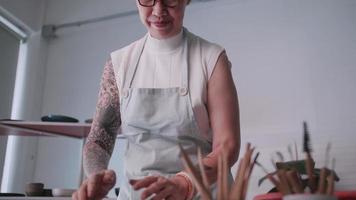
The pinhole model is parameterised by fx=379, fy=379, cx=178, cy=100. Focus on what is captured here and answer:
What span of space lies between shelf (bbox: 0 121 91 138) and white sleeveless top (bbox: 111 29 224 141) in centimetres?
93

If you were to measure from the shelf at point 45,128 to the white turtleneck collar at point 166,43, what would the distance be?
38.1 inches

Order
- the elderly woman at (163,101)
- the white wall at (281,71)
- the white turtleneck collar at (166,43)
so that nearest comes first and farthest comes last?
the elderly woman at (163,101)
the white turtleneck collar at (166,43)
the white wall at (281,71)

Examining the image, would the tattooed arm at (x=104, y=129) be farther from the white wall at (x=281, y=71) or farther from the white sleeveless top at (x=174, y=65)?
the white wall at (x=281, y=71)

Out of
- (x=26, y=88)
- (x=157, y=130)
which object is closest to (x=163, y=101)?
(x=157, y=130)

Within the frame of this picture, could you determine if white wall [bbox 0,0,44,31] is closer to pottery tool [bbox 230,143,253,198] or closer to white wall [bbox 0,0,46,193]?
white wall [bbox 0,0,46,193]

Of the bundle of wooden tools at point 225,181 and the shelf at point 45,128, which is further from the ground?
the shelf at point 45,128

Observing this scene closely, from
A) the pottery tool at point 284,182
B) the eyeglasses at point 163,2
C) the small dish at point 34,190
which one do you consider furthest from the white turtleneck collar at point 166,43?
the small dish at point 34,190

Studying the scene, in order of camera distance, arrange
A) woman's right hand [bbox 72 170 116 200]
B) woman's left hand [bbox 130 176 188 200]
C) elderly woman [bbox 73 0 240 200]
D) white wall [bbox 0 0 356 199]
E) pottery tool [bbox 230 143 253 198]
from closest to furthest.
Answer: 1. pottery tool [bbox 230 143 253 198]
2. woman's left hand [bbox 130 176 188 200]
3. woman's right hand [bbox 72 170 116 200]
4. elderly woman [bbox 73 0 240 200]
5. white wall [bbox 0 0 356 199]

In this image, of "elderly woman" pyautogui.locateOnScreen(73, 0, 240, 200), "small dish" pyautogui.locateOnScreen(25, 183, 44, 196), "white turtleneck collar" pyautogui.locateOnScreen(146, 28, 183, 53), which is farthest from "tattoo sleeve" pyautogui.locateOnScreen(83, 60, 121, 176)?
"small dish" pyautogui.locateOnScreen(25, 183, 44, 196)

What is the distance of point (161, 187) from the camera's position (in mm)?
553

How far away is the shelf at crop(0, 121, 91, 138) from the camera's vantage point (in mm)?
1901

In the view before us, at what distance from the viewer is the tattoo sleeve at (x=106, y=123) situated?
0.97 metres

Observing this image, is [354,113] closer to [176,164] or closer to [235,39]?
[235,39]

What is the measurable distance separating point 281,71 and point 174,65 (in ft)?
4.43
